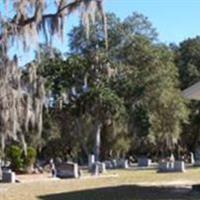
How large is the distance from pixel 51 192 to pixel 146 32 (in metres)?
38.4

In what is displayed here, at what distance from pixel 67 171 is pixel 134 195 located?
17951 mm

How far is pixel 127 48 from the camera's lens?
192 ft

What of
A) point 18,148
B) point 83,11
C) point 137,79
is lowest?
point 18,148

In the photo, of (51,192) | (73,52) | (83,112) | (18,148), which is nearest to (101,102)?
(83,112)

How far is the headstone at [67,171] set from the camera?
37684mm

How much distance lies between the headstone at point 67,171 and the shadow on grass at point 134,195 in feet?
45.3

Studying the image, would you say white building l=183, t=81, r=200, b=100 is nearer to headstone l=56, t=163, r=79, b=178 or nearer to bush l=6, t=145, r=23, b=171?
headstone l=56, t=163, r=79, b=178

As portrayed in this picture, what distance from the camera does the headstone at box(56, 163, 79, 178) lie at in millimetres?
37684

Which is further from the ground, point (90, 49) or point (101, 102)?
point (90, 49)

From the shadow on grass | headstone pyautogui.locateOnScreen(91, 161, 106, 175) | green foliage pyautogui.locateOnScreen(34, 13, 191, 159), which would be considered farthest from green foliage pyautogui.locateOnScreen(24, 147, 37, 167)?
green foliage pyautogui.locateOnScreen(34, 13, 191, 159)

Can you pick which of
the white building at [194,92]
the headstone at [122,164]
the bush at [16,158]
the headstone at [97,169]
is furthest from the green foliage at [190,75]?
the white building at [194,92]

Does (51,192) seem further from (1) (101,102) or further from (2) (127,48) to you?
(2) (127,48)

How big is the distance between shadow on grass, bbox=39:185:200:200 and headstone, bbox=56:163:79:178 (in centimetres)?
1381

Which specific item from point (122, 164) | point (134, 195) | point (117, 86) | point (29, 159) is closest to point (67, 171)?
point (29, 159)
